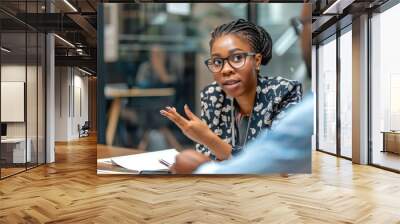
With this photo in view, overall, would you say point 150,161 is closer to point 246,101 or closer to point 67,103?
point 246,101

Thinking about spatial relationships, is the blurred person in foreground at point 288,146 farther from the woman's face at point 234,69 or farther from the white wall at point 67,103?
the white wall at point 67,103

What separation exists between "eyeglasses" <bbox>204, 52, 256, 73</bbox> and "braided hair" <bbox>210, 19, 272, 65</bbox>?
0.18m

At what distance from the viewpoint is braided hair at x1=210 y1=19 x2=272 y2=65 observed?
18.6ft

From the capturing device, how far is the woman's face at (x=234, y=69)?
221 inches

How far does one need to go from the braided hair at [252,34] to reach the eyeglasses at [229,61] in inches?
7.0

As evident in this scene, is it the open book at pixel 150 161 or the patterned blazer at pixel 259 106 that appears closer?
the patterned blazer at pixel 259 106

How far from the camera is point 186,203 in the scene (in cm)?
466

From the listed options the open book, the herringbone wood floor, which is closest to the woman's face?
the open book

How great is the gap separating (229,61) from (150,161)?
1903 mm

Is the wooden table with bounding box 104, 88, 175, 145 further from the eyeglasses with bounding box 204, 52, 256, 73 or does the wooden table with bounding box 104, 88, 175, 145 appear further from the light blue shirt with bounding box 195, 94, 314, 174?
the light blue shirt with bounding box 195, 94, 314, 174

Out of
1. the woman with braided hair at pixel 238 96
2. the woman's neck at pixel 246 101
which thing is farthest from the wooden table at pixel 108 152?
the woman's neck at pixel 246 101

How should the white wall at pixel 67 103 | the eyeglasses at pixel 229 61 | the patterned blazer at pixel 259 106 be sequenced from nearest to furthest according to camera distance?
the eyeglasses at pixel 229 61, the patterned blazer at pixel 259 106, the white wall at pixel 67 103

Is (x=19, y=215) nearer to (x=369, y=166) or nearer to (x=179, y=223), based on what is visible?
(x=179, y=223)

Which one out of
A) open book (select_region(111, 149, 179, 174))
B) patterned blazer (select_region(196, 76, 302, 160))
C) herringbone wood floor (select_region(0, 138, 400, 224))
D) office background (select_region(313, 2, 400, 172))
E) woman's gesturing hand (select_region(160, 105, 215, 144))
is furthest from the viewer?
office background (select_region(313, 2, 400, 172))
